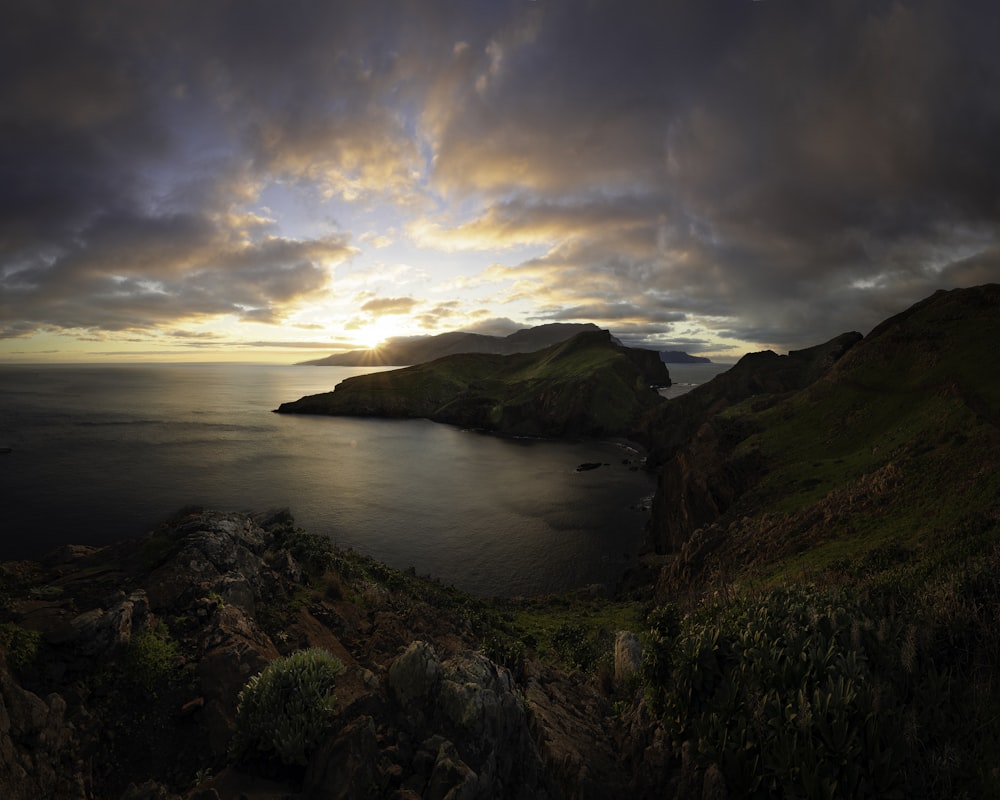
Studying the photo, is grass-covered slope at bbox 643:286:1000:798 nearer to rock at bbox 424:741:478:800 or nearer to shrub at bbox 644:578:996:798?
shrub at bbox 644:578:996:798

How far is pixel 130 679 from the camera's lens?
1258 centimetres

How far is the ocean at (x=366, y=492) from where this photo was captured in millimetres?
60281

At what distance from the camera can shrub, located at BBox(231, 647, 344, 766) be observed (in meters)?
9.45

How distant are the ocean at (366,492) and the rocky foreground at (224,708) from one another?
38.7 meters

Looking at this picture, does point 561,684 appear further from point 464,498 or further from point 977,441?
point 464,498

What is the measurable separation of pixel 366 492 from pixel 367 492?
19 cm

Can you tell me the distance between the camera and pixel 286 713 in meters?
10.0

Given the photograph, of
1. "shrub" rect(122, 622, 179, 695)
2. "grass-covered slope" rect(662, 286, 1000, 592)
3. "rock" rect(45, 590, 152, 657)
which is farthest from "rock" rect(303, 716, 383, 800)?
"grass-covered slope" rect(662, 286, 1000, 592)

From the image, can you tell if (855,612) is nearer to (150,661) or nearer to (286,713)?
(286,713)

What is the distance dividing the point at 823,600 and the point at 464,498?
77627 mm

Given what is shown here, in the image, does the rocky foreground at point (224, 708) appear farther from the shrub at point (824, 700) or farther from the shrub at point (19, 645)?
the shrub at point (824, 700)

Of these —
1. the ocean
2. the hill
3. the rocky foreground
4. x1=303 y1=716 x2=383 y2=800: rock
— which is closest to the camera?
x1=303 y1=716 x2=383 y2=800: rock

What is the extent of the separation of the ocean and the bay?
1.06 feet

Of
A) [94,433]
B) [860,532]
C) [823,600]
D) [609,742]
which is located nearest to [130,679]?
[609,742]
